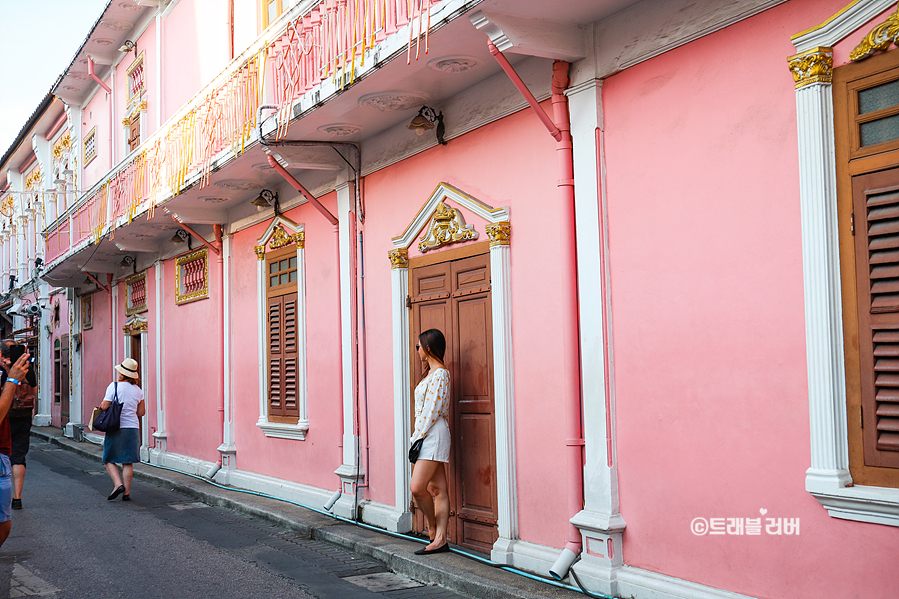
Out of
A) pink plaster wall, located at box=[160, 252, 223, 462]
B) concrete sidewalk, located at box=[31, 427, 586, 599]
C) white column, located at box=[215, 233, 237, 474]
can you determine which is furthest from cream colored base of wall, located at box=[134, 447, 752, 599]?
pink plaster wall, located at box=[160, 252, 223, 462]

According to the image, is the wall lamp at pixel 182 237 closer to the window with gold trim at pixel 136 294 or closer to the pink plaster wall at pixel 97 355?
the window with gold trim at pixel 136 294

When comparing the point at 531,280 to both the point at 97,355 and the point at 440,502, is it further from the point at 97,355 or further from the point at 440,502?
the point at 97,355

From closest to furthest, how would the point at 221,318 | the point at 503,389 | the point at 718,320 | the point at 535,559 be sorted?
the point at 718,320 → the point at 535,559 → the point at 503,389 → the point at 221,318

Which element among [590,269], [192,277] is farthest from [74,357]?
[590,269]

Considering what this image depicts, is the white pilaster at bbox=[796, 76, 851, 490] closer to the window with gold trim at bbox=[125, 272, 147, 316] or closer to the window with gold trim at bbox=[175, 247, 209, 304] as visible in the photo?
the window with gold trim at bbox=[175, 247, 209, 304]

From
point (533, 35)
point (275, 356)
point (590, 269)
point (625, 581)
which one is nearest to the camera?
point (625, 581)

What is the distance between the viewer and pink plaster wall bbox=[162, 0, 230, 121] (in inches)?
473

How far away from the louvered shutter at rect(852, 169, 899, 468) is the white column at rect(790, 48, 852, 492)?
0.12 meters

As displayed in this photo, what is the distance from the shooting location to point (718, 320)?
4988 millimetres

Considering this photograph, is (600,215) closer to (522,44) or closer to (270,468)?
(522,44)

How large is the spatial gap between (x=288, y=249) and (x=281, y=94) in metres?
2.70

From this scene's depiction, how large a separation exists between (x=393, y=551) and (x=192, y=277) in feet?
27.3

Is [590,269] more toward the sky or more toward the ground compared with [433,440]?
more toward the sky

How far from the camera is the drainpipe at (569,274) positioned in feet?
19.4
